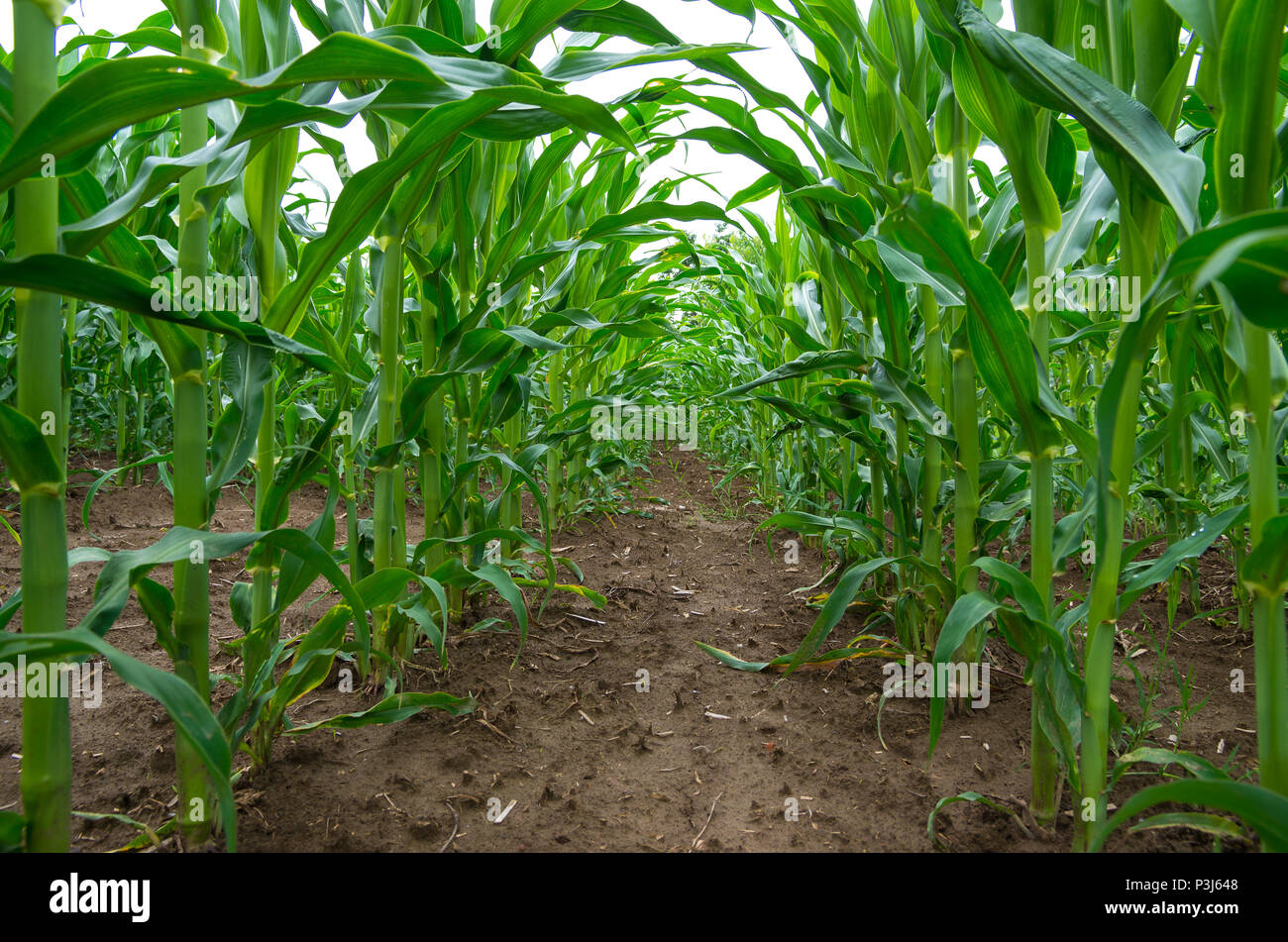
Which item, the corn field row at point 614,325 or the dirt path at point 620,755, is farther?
the dirt path at point 620,755

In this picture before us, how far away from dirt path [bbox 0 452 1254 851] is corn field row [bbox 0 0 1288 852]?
95mm

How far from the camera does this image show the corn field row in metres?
0.60

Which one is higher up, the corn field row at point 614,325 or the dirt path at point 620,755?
the corn field row at point 614,325

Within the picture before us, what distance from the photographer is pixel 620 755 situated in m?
1.19

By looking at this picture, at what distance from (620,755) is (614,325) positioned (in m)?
0.85

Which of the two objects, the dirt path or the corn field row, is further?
the dirt path

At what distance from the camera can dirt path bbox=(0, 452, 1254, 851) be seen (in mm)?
946

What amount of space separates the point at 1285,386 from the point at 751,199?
1196 mm

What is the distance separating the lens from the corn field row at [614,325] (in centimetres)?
60

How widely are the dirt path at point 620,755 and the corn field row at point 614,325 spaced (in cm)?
9

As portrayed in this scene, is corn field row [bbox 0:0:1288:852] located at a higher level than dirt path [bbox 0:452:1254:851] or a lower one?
higher
